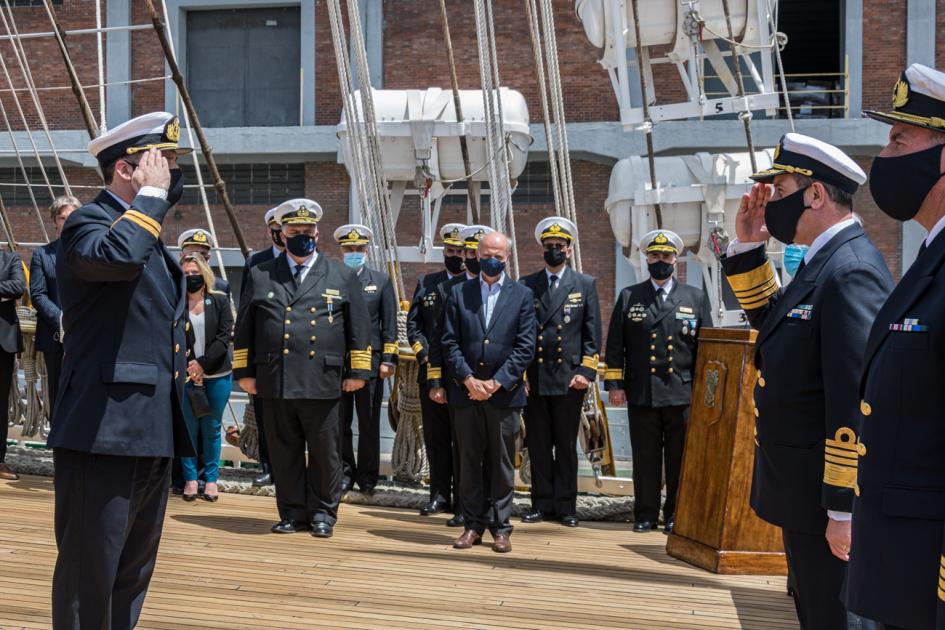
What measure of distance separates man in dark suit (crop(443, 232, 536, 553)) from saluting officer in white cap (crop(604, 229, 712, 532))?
2.88 feet

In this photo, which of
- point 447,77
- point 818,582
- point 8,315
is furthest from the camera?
point 447,77

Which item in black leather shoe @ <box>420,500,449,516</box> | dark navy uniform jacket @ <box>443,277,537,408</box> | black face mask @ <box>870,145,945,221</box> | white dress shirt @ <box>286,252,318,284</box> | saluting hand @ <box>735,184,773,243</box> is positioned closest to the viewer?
black face mask @ <box>870,145,945,221</box>

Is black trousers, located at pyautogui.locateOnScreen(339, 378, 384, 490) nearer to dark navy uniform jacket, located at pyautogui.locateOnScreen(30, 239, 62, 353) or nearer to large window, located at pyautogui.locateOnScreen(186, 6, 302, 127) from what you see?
dark navy uniform jacket, located at pyautogui.locateOnScreen(30, 239, 62, 353)

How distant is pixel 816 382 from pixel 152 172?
73.8 inches

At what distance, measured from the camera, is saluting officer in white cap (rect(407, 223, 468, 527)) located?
22.1 feet

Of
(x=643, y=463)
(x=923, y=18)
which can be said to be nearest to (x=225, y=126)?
(x=923, y=18)

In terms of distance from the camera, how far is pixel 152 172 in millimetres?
3107

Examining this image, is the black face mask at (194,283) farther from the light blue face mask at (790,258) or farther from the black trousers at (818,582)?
the black trousers at (818,582)

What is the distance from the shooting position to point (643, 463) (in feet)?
20.8

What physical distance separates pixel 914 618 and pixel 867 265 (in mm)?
1044

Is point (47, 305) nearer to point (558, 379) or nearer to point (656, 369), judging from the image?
point (558, 379)

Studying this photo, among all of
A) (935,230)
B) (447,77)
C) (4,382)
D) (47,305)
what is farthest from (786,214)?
(447,77)

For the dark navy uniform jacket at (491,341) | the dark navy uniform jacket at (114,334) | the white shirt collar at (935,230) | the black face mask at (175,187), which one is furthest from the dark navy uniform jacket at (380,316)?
the white shirt collar at (935,230)

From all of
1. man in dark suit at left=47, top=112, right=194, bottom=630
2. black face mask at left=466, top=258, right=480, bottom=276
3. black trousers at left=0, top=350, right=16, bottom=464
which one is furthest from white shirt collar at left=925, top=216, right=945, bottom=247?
black trousers at left=0, top=350, right=16, bottom=464
